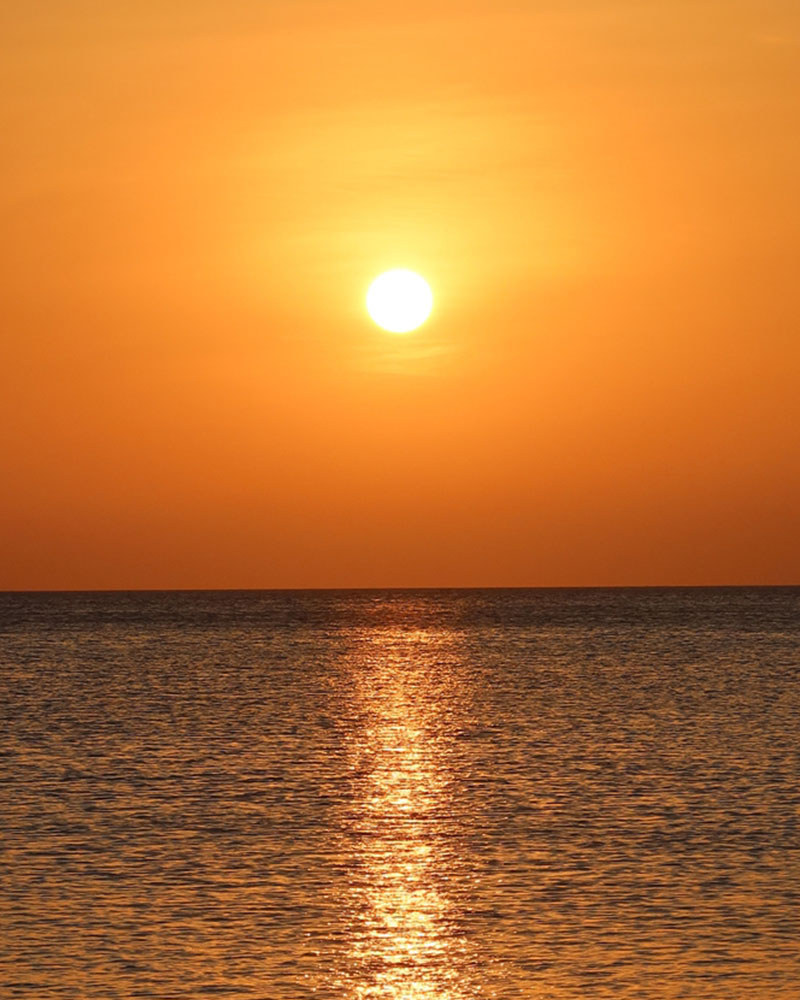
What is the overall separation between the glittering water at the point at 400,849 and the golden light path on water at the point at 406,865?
0.10 metres

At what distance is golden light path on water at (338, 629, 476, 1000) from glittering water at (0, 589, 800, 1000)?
10cm

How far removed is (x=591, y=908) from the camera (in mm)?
35188

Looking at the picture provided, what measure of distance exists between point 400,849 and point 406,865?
2.29 meters

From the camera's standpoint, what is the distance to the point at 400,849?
42688 millimetres

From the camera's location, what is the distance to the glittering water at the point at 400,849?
3058 centimetres

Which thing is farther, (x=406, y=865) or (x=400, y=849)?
(x=400, y=849)

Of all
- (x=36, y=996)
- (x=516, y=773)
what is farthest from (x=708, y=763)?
(x=36, y=996)

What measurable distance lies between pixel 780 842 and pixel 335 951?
1525 cm

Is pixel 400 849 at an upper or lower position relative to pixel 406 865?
upper

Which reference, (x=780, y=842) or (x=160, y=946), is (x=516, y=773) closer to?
(x=780, y=842)

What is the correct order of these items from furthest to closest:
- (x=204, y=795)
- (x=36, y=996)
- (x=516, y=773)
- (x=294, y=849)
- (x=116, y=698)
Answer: (x=116, y=698)
(x=516, y=773)
(x=204, y=795)
(x=294, y=849)
(x=36, y=996)

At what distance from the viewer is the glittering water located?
100ft

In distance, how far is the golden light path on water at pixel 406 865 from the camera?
98.8 ft

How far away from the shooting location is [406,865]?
4041 cm
